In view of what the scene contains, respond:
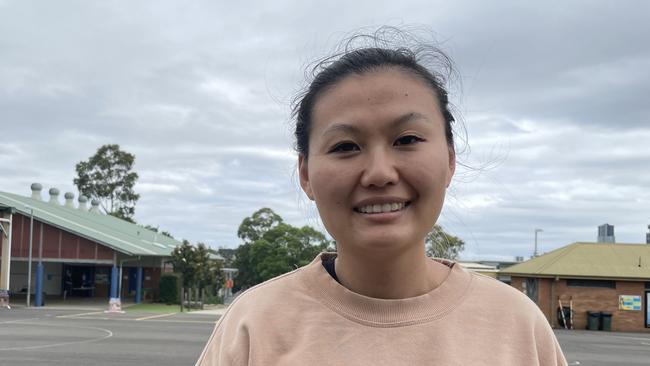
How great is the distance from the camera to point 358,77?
1.70m

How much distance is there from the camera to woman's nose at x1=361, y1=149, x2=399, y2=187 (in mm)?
1546

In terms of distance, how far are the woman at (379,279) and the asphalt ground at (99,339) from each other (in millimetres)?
12172

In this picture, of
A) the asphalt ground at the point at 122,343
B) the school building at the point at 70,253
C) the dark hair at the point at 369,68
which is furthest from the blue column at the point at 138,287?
the dark hair at the point at 369,68

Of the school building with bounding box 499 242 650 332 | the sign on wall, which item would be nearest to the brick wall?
the school building with bounding box 499 242 650 332

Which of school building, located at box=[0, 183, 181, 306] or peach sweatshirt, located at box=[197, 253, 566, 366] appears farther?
school building, located at box=[0, 183, 181, 306]

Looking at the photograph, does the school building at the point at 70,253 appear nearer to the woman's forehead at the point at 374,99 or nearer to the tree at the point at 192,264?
the tree at the point at 192,264

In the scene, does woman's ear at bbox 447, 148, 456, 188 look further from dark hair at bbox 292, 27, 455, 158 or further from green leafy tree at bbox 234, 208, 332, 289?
green leafy tree at bbox 234, 208, 332, 289

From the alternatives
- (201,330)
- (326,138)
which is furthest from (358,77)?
(201,330)

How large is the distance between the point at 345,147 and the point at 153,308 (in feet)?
112

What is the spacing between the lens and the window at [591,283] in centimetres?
2983

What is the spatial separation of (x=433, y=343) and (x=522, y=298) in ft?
1.08

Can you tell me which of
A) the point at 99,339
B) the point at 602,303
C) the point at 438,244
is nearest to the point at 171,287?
the point at 99,339

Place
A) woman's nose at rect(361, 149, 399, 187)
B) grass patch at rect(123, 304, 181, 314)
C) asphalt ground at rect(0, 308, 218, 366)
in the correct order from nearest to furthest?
woman's nose at rect(361, 149, 399, 187) → asphalt ground at rect(0, 308, 218, 366) → grass patch at rect(123, 304, 181, 314)

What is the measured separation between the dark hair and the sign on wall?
3107 centimetres
